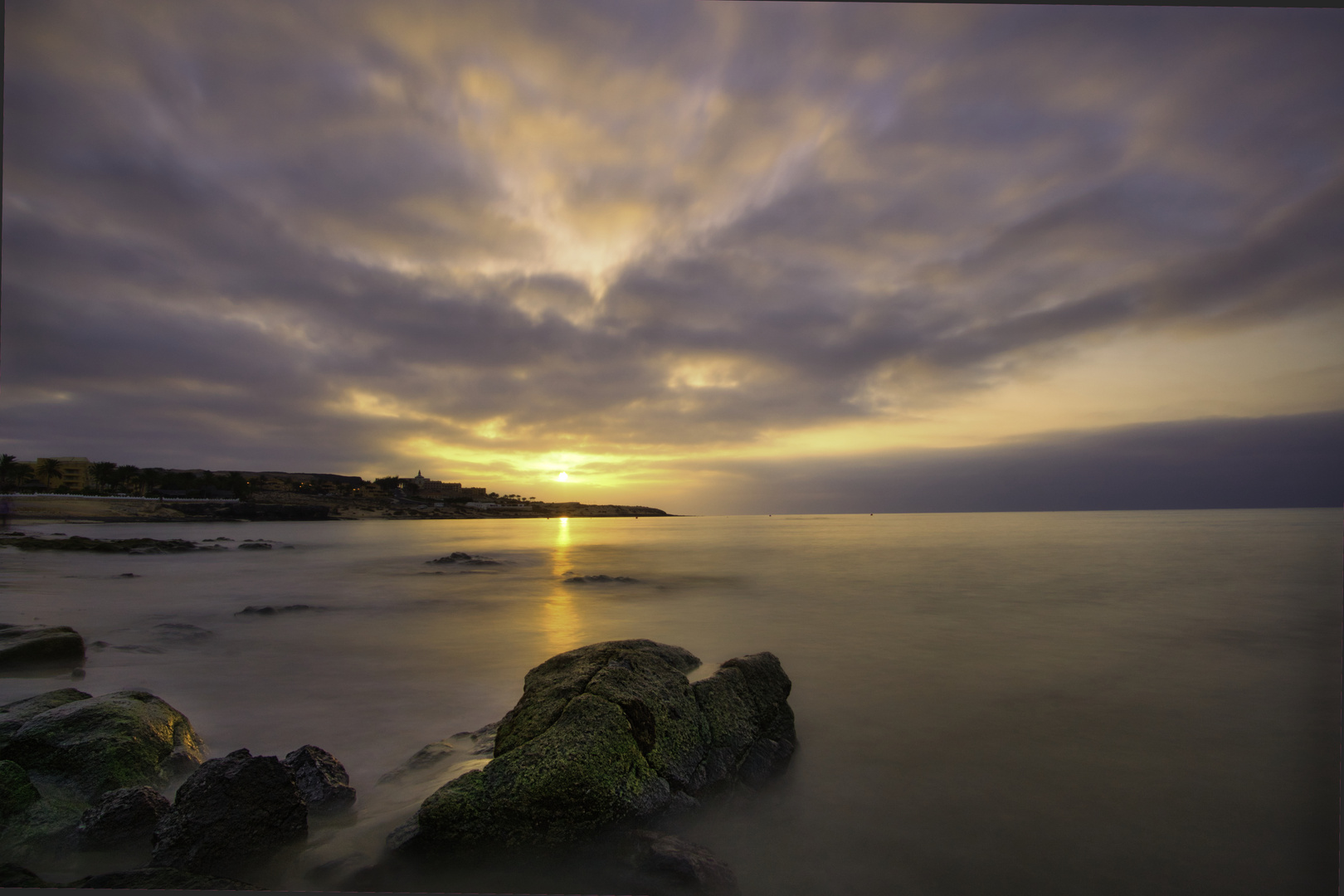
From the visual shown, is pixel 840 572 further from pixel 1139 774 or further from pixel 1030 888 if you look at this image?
pixel 1030 888

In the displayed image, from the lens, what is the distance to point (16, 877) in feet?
10.1

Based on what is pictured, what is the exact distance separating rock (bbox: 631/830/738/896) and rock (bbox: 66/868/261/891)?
7.26 ft

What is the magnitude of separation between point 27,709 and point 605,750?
Answer: 4999 mm

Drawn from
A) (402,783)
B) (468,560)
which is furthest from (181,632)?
(468,560)

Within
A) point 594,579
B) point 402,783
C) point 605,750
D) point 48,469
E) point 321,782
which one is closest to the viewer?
point 605,750

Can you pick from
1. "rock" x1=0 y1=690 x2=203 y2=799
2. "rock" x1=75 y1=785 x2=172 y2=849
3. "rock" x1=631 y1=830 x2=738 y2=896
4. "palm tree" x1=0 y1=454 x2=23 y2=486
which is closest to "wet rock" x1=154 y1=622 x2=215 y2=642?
"rock" x1=0 y1=690 x2=203 y2=799

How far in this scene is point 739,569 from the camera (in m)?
23.8

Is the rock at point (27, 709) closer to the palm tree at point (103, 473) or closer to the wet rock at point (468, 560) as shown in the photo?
the wet rock at point (468, 560)

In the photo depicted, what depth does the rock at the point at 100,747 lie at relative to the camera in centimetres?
407

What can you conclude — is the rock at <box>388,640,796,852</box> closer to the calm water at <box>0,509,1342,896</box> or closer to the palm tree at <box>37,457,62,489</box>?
the calm water at <box>0,509,1342,896</box>

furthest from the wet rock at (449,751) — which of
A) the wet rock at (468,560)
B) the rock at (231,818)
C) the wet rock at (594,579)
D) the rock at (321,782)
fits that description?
the wet rock at (468,560)

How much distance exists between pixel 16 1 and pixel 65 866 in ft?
20.6

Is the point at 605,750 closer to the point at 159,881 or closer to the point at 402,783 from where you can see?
the point at 402,783

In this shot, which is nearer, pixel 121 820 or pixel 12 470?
pixel 121 820
